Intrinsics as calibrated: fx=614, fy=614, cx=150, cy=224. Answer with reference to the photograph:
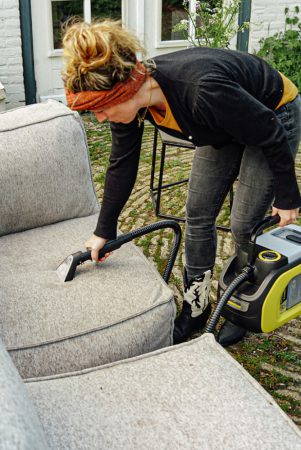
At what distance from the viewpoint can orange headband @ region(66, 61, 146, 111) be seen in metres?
2.02

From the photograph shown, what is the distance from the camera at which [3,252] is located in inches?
104

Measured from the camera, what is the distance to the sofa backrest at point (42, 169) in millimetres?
2768

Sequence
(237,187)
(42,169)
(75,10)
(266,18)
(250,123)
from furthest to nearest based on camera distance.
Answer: (266,18) < (75,10) < (42,169) < (237,187) < (250,123)

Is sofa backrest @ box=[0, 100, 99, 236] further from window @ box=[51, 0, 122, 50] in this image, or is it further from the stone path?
window @ box=[51, 0, 122, 50]

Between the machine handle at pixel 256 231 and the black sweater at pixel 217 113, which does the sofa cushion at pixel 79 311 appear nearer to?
the black sweater at pixel 217 113

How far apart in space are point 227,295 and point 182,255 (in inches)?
64.0

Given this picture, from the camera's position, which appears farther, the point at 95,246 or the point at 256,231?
the point at 95,246

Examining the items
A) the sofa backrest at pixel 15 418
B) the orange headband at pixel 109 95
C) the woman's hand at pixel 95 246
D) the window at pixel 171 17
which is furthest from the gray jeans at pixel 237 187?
the window at pixel 171 17

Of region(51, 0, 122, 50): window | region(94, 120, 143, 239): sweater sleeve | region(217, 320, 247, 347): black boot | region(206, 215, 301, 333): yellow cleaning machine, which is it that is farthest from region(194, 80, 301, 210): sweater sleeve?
region(51, 0, 122, 50): window

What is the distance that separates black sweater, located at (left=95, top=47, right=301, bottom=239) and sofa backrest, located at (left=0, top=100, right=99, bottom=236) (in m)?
0.45

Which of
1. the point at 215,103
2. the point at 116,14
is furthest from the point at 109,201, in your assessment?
the point at 116,14

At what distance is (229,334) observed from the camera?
287 centimetres

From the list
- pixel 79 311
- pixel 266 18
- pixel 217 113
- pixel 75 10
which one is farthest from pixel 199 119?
pixel 266 18

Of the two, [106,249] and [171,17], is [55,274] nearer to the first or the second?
[106,249]
